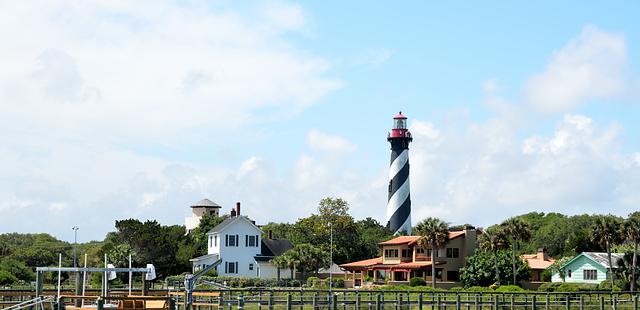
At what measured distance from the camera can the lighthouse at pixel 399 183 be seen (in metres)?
119

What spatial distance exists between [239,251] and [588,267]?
33165 millimetres

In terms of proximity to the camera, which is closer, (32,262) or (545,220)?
(32,262)

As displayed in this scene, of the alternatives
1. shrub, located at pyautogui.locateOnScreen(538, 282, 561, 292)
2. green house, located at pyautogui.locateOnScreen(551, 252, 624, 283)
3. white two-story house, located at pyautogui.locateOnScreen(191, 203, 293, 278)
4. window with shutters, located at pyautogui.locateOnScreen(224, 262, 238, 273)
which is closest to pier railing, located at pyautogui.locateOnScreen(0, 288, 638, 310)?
shrub, located at pyautogui.locateOnScreen(538, 282, 561, 292)

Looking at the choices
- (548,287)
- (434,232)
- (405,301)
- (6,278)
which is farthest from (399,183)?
(405,301)

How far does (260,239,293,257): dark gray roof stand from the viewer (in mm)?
96062

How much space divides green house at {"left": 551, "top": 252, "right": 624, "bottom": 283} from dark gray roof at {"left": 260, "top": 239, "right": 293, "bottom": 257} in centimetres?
2869

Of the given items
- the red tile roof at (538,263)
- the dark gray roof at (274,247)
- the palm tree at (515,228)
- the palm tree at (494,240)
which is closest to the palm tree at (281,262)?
the dark gray roof at (274,247)

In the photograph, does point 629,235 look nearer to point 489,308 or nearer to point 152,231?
point 489,308

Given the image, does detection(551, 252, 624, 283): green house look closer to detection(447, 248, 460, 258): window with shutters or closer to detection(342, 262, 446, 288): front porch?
detection(447, 248, 460, 258): window with shutters

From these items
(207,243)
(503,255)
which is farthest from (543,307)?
(207,243)

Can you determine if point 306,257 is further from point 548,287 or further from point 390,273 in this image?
point 548,287

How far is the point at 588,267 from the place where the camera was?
8019cm

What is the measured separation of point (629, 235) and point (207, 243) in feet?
146

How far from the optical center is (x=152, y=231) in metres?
89.4
